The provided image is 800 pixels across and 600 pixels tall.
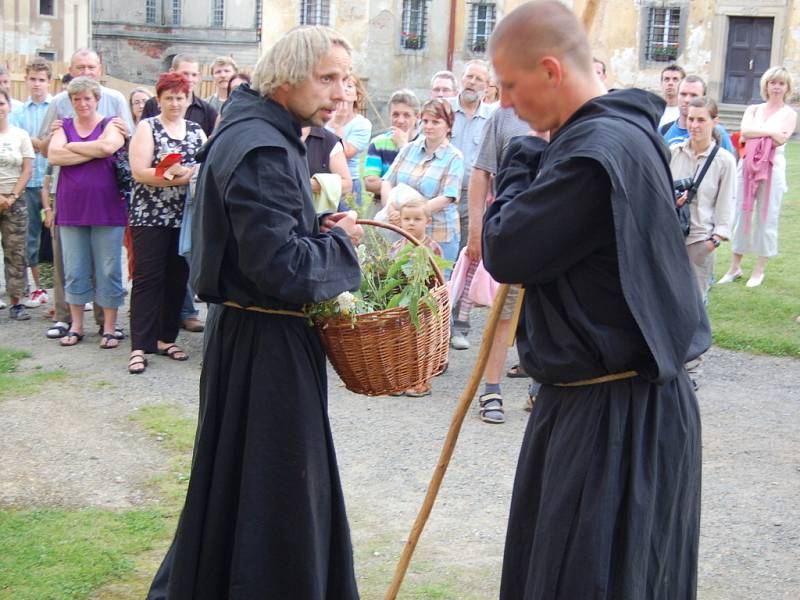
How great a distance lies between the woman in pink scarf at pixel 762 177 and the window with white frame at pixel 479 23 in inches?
1108

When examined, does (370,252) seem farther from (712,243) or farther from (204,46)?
(204,46)

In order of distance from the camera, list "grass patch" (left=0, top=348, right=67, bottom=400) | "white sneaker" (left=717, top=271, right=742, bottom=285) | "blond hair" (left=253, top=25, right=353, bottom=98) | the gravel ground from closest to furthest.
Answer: "blond hair" (left=253, top=25, right=353, bottom=98) → the gravel ground → "grass patch" (left=0, top=348, right=67, bottom=400) → "white sneaker" (left=717, top=271, right=742, bottom=285)

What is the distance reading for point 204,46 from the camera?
49938mm

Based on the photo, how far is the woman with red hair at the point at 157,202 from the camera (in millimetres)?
7867

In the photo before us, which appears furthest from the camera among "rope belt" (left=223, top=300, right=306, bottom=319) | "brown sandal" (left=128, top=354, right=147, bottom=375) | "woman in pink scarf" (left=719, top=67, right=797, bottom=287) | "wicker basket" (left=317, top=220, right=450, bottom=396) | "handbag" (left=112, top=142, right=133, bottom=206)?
"woman in pink scarf" (left=719, top=67, right=797, bottom=287)

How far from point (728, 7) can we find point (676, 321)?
3539 centimetres

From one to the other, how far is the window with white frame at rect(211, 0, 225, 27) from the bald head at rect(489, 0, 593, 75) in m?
48.9

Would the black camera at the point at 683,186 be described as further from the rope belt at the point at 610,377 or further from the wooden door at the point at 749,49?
the wooden door at the point at 749,49

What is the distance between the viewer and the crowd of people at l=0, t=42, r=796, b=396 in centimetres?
773

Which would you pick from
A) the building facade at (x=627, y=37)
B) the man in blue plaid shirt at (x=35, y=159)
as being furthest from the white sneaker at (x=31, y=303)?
the building facade at (x=627, y=37)

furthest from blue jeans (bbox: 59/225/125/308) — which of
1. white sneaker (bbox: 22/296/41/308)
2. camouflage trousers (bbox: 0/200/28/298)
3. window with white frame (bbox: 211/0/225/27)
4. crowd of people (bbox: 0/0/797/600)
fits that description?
window with white frame (bbox: 211/0/225/27)

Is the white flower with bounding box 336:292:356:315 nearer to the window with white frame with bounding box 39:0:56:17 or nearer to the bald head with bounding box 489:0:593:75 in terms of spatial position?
the bald head with bounding box 489:0:593:75

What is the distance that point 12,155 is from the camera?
30.5 ft

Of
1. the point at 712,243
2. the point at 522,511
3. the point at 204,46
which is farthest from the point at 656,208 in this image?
the point at 204,46
